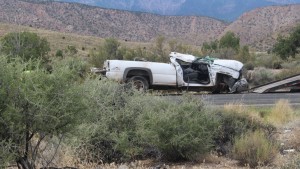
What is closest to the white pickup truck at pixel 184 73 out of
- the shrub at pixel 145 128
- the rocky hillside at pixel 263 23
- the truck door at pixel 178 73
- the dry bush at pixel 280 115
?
the truck door at pixel 178 73

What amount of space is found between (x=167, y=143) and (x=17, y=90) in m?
3.88

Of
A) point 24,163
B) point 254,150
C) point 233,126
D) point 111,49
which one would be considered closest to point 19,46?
→ point 24,163

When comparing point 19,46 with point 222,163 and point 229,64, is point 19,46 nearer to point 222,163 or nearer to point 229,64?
point 222,163

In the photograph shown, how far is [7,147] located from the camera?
20.3 feet

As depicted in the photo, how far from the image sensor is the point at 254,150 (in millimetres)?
9523

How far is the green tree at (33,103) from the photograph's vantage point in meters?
6.20

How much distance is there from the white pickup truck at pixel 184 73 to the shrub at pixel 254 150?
11098 mm

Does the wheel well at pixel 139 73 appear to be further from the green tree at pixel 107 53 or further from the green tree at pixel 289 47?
the green tree at pixel 289 47

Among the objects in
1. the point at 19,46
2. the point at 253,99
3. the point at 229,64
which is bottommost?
the point at 253,99

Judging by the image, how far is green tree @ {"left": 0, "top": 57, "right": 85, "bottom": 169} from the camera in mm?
6203

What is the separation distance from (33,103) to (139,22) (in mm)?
121227

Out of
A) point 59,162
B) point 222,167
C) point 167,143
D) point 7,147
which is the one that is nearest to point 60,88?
point 7,147

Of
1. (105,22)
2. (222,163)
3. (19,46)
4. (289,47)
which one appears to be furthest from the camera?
(105,22)

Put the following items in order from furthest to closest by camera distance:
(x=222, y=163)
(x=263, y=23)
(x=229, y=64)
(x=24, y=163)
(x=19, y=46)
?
(x=263, y=23)
(x=229, y=64)
(x=222, y=163)
(x=19, y=46)
(x=24, y=163)
